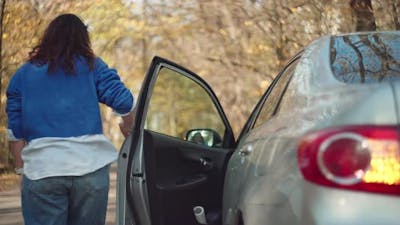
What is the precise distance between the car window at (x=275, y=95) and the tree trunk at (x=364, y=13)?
19.6ft

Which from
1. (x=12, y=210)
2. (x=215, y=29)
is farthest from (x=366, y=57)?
(x=215, y=29)

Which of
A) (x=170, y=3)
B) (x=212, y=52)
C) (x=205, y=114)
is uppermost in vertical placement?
(x=170, y=3)

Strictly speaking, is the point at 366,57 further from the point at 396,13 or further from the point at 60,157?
the point at 396,13

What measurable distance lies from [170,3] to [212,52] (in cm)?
266

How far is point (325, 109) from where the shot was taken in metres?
2.72

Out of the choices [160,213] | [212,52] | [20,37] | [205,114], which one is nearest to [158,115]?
[205,114]

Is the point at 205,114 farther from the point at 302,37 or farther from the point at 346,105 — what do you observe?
the point at 346,105

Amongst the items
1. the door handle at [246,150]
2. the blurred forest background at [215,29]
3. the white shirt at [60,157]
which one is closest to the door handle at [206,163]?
the door handle at [246,150]

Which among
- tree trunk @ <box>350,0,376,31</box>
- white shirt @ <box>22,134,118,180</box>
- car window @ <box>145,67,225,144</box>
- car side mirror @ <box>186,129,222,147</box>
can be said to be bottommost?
car window @ <box>145,67,225,144</box>

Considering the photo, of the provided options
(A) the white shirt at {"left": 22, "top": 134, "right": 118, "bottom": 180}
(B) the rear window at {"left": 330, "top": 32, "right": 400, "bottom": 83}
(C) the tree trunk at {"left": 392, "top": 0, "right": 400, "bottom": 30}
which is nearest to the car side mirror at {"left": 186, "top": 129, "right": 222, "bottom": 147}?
(A) the white shirt at {"left": 22, "top": 134, "right": 118, "bottom": 180}

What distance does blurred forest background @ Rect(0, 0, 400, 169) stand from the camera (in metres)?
14.4

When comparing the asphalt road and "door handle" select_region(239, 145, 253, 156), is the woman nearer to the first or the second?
"door handle" select_region(239, 145, 253, 156)

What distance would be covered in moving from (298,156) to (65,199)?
6.48 feet

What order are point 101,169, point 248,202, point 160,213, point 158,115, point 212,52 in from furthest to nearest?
point 158,115
point 212,52
point 160,213
point 101,169
point 248,202
